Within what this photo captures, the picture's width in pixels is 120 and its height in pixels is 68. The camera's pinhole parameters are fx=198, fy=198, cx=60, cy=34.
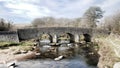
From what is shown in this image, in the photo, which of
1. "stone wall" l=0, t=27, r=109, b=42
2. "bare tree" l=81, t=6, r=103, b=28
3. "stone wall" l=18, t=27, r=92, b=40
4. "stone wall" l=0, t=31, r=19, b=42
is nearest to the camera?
"stone wall" l=0, t=31, r=19, b=42

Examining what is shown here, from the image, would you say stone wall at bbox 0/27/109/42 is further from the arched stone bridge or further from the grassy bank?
the grassy bank

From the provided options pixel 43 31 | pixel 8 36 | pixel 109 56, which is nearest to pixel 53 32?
pixel 43 31

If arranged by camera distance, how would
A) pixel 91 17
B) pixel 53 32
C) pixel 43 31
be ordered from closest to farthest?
pixel 43 31 < pixel 53 32 < pixel 91 17

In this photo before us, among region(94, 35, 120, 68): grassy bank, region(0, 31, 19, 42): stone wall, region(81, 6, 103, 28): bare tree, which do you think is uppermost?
region(81, 6, 103, 28): bare tree

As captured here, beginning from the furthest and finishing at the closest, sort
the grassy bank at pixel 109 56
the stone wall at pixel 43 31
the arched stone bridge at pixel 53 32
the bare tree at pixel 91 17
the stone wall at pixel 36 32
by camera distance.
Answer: the bare tree at pixel 91 17 < the arched stone bridge at pixel 53 32 < the stone wall at pixel 43 31 < the stone wall at pixel 36 32 < the grassy bank at pixel 109 56

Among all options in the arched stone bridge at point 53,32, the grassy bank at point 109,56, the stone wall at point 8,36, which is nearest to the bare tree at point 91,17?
the arched stone bridge at point 53,32

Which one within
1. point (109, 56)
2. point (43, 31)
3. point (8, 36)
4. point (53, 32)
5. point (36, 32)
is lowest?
point (109, 56)

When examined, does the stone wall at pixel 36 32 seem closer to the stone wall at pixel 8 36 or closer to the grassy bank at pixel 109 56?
the stone wall at pixel 8 36

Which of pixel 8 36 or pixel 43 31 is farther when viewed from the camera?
pixel 43 31

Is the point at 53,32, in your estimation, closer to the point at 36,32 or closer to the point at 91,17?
the point at 36,32

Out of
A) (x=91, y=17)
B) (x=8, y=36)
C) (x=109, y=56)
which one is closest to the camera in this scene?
(x=109, y=56)

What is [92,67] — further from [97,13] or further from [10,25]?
[97,13]

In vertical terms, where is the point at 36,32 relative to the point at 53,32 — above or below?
above

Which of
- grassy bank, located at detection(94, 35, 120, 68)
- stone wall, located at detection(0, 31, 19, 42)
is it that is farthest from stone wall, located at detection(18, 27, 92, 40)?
grassy bank, located at detection(94, 35, 120, 68)
